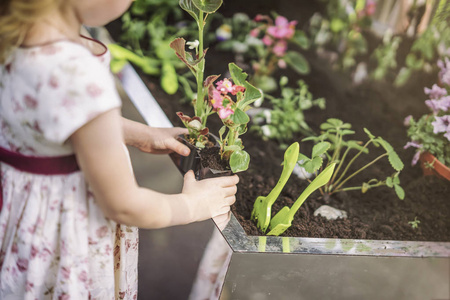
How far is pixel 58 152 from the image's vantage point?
0.73 meters

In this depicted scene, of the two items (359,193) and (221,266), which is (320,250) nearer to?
(221,266)

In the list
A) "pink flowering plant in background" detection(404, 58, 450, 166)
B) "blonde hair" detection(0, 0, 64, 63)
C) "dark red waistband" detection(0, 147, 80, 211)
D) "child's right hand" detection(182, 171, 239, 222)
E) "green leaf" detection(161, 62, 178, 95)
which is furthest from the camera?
"green leaf" detection(161, 62, 178, 95)

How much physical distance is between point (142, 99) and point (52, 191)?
0.92 m

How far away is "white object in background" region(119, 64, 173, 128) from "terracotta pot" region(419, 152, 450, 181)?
0.88 metres

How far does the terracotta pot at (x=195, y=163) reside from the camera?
1.14 meters

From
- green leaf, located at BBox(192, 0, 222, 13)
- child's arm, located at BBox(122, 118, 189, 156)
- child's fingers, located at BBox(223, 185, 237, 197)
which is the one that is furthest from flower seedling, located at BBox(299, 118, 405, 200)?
green leaf, located at BBox(192, 0, 222, 13)

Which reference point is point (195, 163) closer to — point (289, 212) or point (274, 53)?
point (289, 212)

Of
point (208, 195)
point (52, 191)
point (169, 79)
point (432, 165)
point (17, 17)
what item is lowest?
point (169, 79)

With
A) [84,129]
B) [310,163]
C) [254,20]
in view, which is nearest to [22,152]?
[84,129]

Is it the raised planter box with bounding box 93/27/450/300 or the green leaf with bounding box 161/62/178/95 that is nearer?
the raised planter box with bounding box 93/27/450/300

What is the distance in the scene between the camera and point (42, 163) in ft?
2.44

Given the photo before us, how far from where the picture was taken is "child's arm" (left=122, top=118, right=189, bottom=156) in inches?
45.0

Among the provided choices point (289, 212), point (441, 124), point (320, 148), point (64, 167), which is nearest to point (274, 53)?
point (441, 124)

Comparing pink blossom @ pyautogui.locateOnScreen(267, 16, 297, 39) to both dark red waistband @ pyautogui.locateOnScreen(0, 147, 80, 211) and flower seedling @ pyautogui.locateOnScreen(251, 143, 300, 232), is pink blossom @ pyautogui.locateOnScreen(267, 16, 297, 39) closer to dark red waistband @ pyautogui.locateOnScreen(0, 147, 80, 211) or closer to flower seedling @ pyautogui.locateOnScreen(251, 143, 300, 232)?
flower seedling @ pyautogui.locateOnScreen(251, 143, 300, 232)
